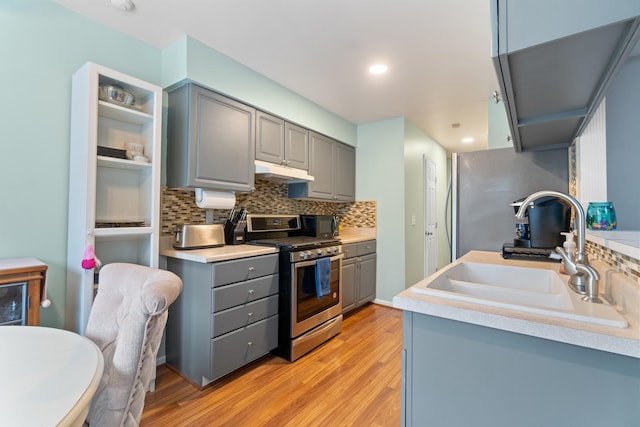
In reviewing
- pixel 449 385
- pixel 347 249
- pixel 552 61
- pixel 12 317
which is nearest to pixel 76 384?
pixel 449 385

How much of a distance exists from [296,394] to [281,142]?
2.13 meters

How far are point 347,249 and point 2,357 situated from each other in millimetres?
2690

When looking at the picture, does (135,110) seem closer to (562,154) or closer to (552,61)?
(552,61)

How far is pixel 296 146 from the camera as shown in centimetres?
303

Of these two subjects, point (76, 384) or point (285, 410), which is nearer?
point (76, 384)

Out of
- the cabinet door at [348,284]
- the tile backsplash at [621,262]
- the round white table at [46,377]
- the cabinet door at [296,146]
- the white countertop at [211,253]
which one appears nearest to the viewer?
Answer: the round white table at [46,377]

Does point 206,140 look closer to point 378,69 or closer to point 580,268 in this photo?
point 378,69

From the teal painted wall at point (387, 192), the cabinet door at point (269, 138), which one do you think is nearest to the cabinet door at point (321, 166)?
the cabinet door at point (269, 138)

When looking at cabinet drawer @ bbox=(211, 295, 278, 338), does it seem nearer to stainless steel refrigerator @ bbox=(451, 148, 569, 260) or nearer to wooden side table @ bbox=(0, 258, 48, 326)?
wooden side table @ bbox=(0, 258, 48, 326)

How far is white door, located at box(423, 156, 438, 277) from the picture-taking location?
4.42m

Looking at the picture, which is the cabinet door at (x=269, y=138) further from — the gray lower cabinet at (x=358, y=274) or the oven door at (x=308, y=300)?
the gray lower cabinet at (x=358, y=274)

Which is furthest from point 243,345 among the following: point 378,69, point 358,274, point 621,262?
point 378,69

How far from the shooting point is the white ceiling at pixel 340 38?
175 centimetres

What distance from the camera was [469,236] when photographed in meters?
2.48
